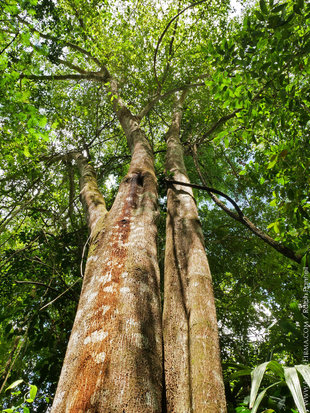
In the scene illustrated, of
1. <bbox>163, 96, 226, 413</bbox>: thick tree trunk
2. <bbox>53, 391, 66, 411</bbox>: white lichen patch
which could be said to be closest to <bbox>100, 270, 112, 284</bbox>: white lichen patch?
<bbox>53, 391, 66, 411</bbox>: white lichen patch

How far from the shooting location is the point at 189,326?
166 cm

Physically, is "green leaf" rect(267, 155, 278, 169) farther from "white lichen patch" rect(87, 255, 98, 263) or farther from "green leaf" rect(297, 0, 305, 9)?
"white lichen patch" rect(87, 255, 98, 263)

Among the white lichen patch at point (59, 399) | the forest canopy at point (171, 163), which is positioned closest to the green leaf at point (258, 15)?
the forest canopy at point (171, 163)

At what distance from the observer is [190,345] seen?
1.53 m

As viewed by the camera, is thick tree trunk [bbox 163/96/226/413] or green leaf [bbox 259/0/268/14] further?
green leaf [bbox 259/0/268/14]

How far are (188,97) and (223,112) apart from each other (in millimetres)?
2188

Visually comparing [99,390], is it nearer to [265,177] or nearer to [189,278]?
[189,278]

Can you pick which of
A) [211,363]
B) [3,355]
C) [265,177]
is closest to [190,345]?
[211,363]

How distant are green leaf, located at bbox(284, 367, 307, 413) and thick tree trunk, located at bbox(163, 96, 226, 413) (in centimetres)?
33

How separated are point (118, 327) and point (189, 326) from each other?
69 centimetres

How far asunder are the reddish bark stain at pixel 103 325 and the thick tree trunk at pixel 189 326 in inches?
22.7

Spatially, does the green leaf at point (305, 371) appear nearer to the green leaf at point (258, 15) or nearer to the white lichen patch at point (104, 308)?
the white lichen patch at point (104, 308)

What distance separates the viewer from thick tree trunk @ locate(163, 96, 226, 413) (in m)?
1.30

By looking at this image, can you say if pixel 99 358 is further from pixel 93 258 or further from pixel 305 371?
pixel 305 371
